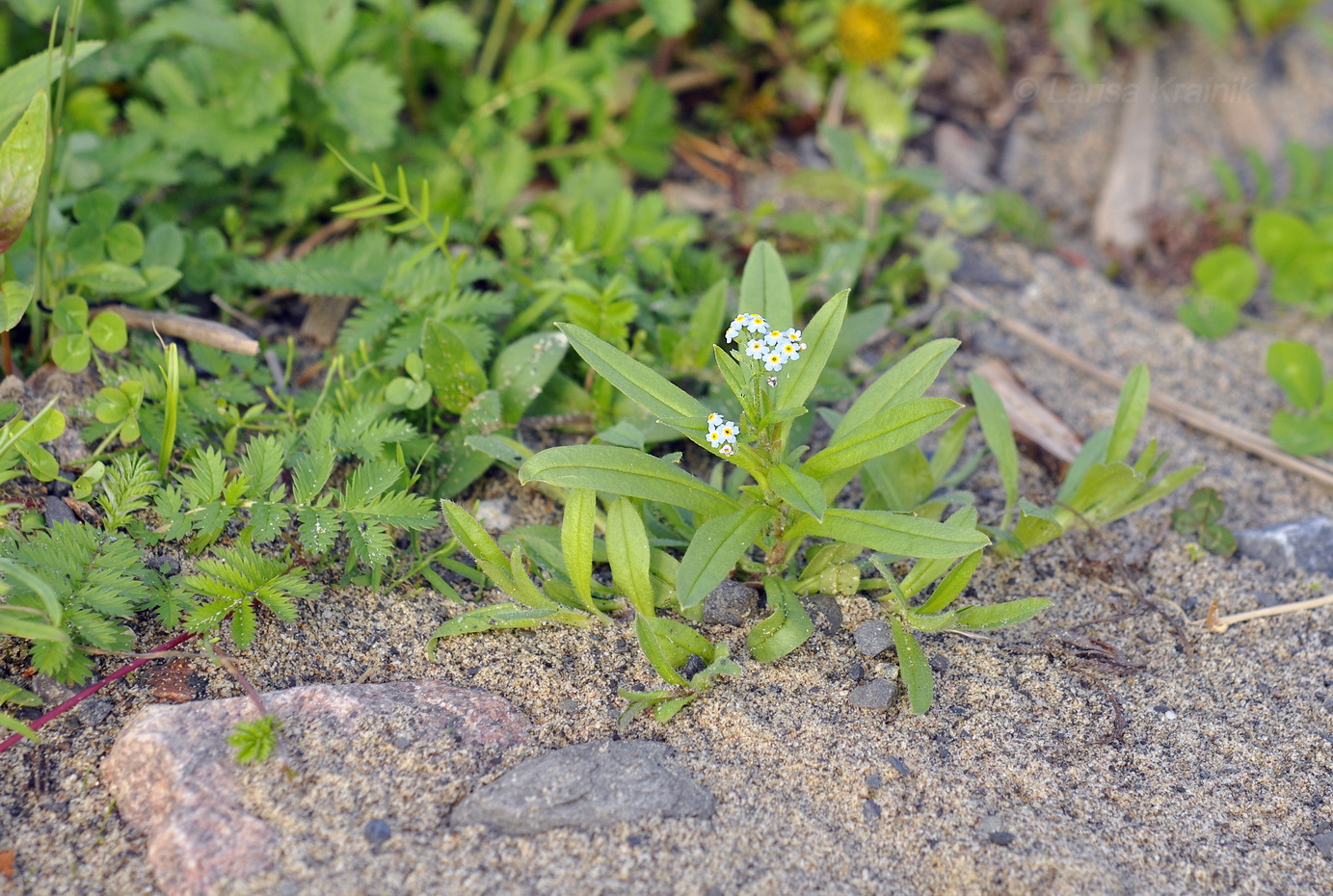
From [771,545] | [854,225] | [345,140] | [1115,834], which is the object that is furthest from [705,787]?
[345,140]

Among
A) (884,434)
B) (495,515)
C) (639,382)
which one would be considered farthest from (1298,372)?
(495,515)

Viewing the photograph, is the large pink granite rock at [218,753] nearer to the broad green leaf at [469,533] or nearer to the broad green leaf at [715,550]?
the broad green leaf at [469,533]

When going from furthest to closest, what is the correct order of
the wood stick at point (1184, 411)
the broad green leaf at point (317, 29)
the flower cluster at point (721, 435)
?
the broad green leaf at point (317, 29), the wood stick at point (1184, 411), the flower cluster at point (721, 435)

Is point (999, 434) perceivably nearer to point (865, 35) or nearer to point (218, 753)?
point (218, 753)

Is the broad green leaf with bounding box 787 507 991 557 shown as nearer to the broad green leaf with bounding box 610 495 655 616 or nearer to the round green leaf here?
the broad green leaf with bounding box 610 495 655 616

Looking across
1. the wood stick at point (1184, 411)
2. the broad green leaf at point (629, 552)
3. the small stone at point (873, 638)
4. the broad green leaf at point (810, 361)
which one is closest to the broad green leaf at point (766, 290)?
the broad green leaf at point (810, 361)

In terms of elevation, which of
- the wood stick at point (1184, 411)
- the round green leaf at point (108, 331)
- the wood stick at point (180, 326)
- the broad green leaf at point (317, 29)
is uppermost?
the broad green leaf at point (317, 29)

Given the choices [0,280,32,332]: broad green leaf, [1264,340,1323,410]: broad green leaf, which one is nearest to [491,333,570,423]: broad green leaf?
[0,280,32,332]: broad green leaf
